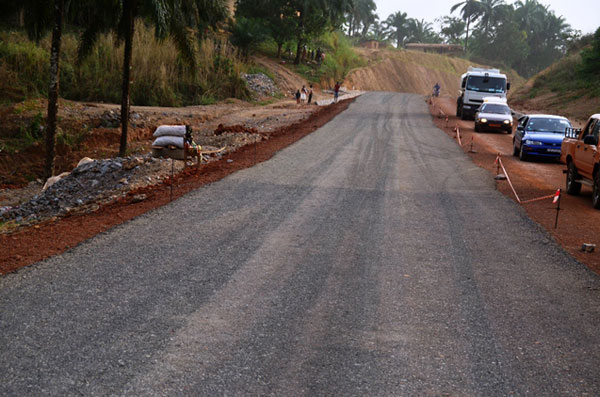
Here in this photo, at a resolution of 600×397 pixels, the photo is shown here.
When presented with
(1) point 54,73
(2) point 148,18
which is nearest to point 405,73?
(2) point 148,18

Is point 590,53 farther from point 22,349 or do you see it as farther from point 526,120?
point 22,349

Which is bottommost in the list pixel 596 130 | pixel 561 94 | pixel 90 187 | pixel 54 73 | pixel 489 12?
pixel 90 187

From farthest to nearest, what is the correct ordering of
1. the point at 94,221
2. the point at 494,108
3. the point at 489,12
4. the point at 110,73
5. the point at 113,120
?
the point at 489,12
the point at 110,73
the point at 494,108
the point at 113,120
the point at 94,221

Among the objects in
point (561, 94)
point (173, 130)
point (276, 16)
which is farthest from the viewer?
point (276, 16)

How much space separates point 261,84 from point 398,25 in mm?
124162

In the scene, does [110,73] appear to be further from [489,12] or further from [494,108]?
[489,12]

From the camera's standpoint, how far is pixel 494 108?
3189cm

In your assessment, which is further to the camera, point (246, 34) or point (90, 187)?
point (246, 34)

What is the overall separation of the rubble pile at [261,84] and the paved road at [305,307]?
35950 millimetres

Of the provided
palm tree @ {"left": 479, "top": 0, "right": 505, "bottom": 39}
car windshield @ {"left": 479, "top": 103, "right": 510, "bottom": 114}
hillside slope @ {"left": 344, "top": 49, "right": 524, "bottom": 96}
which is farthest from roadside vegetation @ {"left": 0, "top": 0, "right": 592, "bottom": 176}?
palm tree @ {"left": 479, "top": 0, "right": 505, "bottom": 39}

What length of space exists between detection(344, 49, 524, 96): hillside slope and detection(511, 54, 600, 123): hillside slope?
80.9 feet

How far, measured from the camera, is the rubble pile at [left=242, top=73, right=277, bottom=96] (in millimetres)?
47406

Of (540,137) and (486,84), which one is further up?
(486,84)

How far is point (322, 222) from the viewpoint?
1110cm
